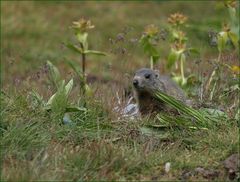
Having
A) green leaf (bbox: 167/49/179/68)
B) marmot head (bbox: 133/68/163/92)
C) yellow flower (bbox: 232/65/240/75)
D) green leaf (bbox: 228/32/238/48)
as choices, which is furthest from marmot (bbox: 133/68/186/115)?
green leaf (bbox: 228/32/238/48)

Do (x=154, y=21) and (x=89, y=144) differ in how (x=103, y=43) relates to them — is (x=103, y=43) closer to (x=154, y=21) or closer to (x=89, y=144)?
(x=154, y=21)

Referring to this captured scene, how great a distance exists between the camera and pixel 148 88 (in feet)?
21.0

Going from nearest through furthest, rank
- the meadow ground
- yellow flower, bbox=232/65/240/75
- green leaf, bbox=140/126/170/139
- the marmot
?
the meadow ground
green leaf, bbox=140/126/170/139
the marmot
yellow flower, bbox=232/65/240/75

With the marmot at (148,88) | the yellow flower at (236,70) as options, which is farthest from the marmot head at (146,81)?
the yellow flower at (236,70)

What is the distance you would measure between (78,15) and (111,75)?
3351 millimetres

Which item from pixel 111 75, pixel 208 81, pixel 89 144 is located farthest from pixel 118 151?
pixel 111 75

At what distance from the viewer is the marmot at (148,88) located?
6.32 m

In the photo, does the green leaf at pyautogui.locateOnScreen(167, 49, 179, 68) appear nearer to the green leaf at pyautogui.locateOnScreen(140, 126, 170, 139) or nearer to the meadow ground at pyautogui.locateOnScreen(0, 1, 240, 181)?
the meadow ground at pyautogui.locateOnScreen(0, 1, 240, 181)

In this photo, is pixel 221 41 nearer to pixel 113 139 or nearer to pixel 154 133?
pixel 154 133

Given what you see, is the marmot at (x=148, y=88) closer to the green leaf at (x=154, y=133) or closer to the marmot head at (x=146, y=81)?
the marmot head at (x=146, y=81)

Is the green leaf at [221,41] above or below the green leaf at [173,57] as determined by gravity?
above

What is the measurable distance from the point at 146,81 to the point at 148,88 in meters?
0.07

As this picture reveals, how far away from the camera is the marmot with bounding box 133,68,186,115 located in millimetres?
6316

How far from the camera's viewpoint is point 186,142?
203 inches
